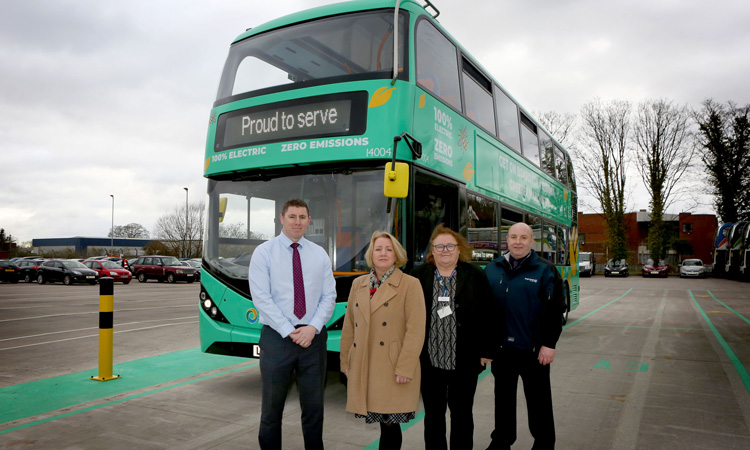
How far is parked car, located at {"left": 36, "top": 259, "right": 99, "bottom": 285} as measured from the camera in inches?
1160

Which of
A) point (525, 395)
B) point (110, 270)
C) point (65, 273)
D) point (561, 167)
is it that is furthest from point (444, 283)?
point (65, 273)

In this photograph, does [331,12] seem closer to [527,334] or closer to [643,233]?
[527,334]

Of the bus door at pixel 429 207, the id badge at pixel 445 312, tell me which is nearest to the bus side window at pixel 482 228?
the bus door at pixel 429 207

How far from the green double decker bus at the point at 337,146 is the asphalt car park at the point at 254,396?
841mm

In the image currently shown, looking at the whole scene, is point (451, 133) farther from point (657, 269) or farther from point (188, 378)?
point (657, 269)

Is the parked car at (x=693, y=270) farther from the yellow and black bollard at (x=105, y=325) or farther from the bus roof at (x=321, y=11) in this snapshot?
the yellow and black bollard at (x=105, y=325)

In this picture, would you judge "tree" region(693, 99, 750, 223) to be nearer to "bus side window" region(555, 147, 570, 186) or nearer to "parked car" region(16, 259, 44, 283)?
"bus side window" region(555, 147, 570, 186)

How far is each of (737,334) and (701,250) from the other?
6730 centimetres

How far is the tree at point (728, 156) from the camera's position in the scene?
1777 inches

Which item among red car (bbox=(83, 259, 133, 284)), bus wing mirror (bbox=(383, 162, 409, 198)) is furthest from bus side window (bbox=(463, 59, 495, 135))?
red car (bbox=(83, 259, 133, 284))

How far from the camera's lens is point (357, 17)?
603cm

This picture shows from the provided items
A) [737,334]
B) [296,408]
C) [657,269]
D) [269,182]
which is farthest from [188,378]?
[657,269]

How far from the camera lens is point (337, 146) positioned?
5.38m

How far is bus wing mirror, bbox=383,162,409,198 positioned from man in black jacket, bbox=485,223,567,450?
1273 mm
